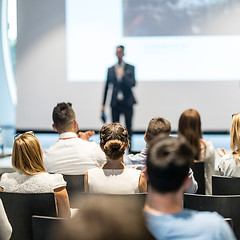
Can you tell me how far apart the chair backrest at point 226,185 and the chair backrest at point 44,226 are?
47.0 inches

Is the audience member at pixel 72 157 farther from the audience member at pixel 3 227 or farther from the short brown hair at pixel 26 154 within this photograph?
the audience member at pixel 3 227

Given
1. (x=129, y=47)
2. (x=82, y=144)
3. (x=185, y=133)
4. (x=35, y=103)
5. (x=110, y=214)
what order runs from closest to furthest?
(x=110, y=214), (x=82, y=144), (x=185, y=133), (x=129, y=47), (x=35, y=103)

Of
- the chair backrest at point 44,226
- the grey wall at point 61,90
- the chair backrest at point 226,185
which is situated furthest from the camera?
the grey wall at point 61,90

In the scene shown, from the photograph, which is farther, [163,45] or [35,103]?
[35,103]

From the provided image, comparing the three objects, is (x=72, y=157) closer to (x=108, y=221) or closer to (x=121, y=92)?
(x=108, y=221)

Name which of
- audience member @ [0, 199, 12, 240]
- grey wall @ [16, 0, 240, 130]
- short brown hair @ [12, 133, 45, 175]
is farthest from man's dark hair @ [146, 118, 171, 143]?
grey wall @ [16, 0, 240, 130]

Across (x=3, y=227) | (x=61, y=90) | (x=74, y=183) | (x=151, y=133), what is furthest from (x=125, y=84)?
(x=3, y=227)

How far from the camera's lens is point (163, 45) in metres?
7.41

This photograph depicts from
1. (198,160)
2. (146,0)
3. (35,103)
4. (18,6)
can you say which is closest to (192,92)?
(146,0)

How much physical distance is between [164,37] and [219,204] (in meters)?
5.83

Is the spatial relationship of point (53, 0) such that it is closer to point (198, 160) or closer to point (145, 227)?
point (198, 160)

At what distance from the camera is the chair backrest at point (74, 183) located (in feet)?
7.97

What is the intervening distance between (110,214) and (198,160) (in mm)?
2354

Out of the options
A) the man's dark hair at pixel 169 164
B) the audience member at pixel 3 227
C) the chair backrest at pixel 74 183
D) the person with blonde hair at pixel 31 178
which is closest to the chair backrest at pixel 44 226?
the audience member at pixel 3 227
